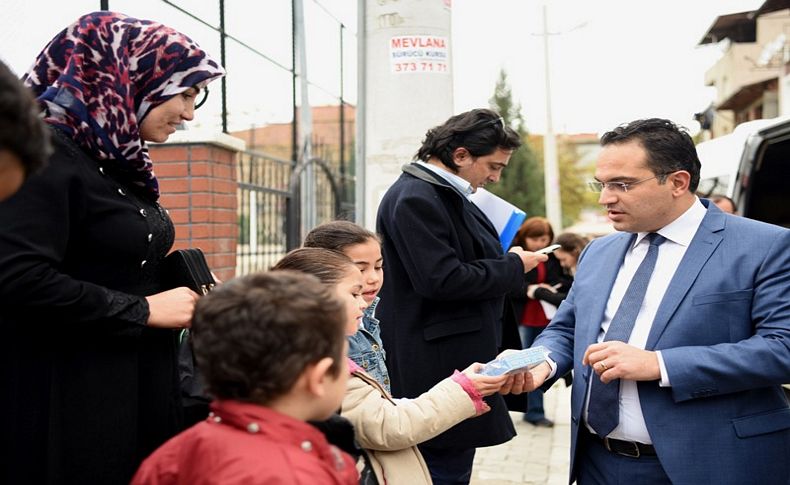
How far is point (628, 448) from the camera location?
2.49 meters

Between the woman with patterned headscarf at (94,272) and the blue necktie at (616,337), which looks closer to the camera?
the woman with patterned headscarf at (94,272)

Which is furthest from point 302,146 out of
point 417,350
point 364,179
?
point 417,350

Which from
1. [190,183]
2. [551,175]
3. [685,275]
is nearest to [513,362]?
[685,275]

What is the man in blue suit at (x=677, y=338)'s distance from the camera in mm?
2299

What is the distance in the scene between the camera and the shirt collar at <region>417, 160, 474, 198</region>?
3.52 metres

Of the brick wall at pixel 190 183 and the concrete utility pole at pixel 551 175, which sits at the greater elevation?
the concrete utility pole at pixel 551 175

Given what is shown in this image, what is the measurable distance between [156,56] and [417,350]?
1713mm

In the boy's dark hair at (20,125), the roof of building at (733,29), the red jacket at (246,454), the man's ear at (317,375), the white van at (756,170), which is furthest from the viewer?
the roof of building at (733,29)

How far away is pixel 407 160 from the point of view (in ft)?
16.4

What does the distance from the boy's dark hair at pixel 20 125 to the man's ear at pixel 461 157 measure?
2.56 metres

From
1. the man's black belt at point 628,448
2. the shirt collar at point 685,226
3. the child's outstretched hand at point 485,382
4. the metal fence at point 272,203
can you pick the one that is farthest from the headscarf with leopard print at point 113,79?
the metal fence at point 272,203

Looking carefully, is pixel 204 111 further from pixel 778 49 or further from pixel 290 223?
pixel 778 49

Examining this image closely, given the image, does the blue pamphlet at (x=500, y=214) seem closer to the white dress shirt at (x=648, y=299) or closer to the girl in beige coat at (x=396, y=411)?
the white dress shirt at (x=648, y=299)

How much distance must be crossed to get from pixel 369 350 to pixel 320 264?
339mm
